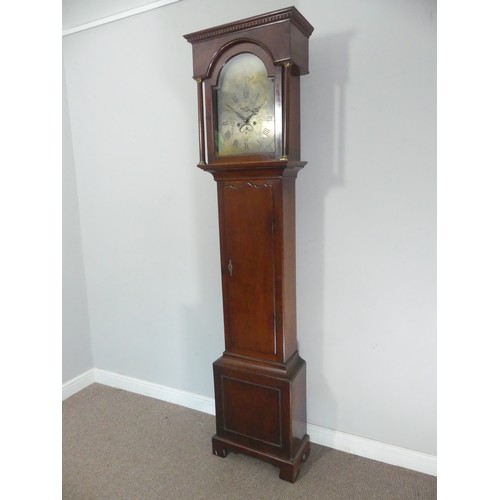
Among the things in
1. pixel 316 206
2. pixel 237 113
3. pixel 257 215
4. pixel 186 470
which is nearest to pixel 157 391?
pixel 186 470

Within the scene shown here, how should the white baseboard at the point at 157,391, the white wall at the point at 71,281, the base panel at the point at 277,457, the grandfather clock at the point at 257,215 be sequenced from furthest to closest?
the white wall at the point at 71,281 < the white baseboard at the point at 157,391 < the base panel at the point at 277,457 < the grandfather clock at the point at 257,215

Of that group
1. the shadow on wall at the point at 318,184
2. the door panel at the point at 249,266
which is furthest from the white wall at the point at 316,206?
the door panel at the point at 249,266

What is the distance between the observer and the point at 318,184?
5.82ft

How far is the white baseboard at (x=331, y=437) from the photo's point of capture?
5.76 ft

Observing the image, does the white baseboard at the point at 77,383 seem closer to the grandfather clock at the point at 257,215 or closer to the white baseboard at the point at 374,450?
Result: the grandfather clock at the point at 257,215

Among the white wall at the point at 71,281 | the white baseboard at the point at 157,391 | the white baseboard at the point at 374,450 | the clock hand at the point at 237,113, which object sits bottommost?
the white baseboard at the point at 374,450

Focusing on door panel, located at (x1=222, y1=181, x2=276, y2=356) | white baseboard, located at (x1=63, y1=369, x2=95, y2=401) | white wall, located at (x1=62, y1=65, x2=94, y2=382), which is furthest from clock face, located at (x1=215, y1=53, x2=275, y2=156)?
white baseboard, located at (x1=63, y1=369, x2=95, y2=401)

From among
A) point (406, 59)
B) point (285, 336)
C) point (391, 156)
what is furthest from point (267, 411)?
point (406, 59)

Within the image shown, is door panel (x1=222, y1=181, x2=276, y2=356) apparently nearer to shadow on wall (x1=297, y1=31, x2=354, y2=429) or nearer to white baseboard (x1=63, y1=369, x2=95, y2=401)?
shadow on wall (x1=297, y1=31, x2=354, y2=429)

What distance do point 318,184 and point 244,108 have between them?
19.0 inches

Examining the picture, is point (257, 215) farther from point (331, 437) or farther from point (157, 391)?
point (157, 391)

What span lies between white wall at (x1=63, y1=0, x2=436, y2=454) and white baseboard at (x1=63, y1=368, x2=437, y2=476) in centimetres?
4
